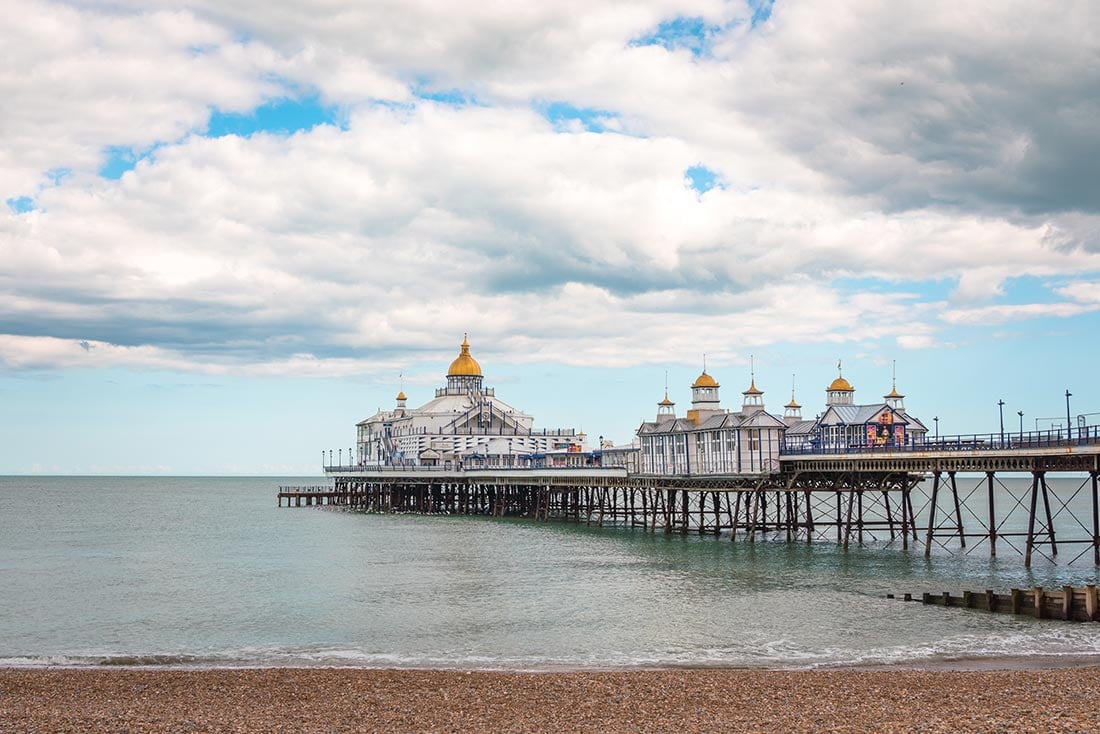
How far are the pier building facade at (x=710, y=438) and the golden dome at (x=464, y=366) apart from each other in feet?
174

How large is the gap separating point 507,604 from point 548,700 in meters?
15.6

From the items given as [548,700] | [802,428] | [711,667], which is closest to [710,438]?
[802,428]

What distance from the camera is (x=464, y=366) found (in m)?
126

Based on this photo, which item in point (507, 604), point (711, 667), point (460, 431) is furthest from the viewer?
point (460, 431)

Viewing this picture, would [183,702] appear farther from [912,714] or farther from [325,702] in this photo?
[912,714]

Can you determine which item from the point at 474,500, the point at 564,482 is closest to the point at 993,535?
the point at 564,482

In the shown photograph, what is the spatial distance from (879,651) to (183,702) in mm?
16694

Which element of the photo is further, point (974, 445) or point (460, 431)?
point (460, 431)

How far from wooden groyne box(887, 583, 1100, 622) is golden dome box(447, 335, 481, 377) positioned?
95.0 metres

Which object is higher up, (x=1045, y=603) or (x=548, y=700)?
(x=1045, y=603)

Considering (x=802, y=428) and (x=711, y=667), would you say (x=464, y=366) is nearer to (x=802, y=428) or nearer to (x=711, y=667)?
(x=802, y=428)

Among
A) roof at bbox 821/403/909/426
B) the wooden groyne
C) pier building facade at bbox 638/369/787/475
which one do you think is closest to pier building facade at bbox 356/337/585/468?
pier building facade at bbox 638/369/787/475

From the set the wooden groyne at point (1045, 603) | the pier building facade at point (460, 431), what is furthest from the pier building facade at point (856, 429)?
the pier building facade at point (460, 431)

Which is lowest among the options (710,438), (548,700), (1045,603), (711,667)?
(711,667)
